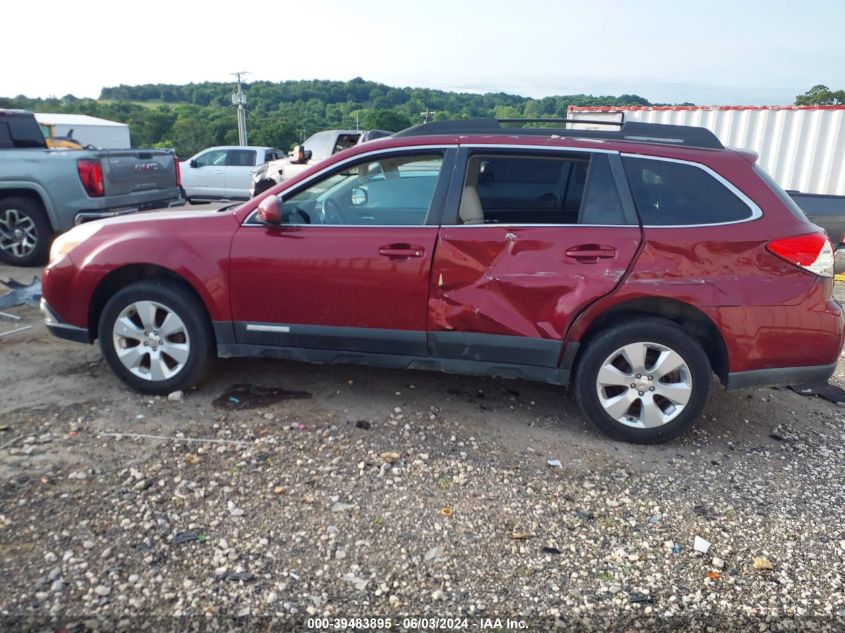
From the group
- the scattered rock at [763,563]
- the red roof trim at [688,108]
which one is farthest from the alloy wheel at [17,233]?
the red roof trim at [688,108]

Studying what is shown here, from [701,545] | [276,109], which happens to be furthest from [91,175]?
[276,109]

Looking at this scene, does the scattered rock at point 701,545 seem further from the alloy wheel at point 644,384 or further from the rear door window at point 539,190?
→ the rear door window at point 539,190

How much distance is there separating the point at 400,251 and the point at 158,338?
1.70 metres

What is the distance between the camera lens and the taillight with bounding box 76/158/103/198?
7566 millimetres

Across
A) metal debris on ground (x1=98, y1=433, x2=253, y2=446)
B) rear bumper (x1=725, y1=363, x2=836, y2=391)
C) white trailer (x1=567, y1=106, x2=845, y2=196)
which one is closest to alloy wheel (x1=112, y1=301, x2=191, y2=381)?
metal debris on ground (x1=98, y1=433, x2=253, y2=446)

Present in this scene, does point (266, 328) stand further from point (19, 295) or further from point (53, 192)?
point (53, 192)

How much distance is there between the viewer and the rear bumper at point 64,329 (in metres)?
4.46

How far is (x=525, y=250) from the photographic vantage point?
387 cm

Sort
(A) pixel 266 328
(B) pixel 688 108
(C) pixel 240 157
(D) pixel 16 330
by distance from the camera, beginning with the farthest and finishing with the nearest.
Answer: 1. (C) pixel 240 157
2. (B) pixel 688 108
3. (D) pixel 16 330
4. (A) pixel 266 328

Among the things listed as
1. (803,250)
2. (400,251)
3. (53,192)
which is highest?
(803,250)

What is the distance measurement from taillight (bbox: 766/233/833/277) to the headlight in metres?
4.23

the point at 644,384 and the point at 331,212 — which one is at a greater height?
the point at 331,212

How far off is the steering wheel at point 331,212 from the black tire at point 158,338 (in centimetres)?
100

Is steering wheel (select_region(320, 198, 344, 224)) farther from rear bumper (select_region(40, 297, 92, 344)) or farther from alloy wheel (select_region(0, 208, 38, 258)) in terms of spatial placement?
alloy wheel (select_region(0, 208, 38, 258))
